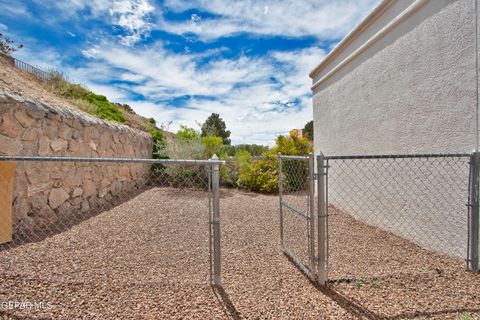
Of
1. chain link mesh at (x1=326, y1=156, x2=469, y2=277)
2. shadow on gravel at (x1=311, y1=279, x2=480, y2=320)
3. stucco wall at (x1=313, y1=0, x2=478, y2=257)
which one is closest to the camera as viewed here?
shadow on gravel at (x1=311, y1=279, x2=480, y2=320)

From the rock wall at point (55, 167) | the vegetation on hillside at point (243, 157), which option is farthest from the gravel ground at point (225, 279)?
the vegetation on hillside at point (243, 157)

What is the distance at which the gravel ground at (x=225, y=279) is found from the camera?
2.22 m

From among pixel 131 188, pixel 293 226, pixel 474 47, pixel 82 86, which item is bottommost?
pixel 293 226

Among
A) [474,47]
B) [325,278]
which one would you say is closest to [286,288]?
[325,278]

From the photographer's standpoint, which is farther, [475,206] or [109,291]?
[475,206]

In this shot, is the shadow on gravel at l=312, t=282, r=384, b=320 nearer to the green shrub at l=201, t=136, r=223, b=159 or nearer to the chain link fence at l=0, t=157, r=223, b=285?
the chain link fence at l=0, t=157, r=223, b=285

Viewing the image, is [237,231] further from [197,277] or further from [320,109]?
[320,109]

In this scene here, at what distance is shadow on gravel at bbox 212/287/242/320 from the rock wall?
3.29 metres

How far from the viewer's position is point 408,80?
12.5 feet

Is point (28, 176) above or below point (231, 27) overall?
below

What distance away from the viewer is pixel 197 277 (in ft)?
9.37

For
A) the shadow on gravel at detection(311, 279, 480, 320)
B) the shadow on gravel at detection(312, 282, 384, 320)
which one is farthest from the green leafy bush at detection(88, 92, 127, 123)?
the shadow on gravel at detection(311, 279, 480, 320)

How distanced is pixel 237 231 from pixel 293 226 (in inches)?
48.5

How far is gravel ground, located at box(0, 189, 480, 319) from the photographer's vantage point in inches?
87.3
